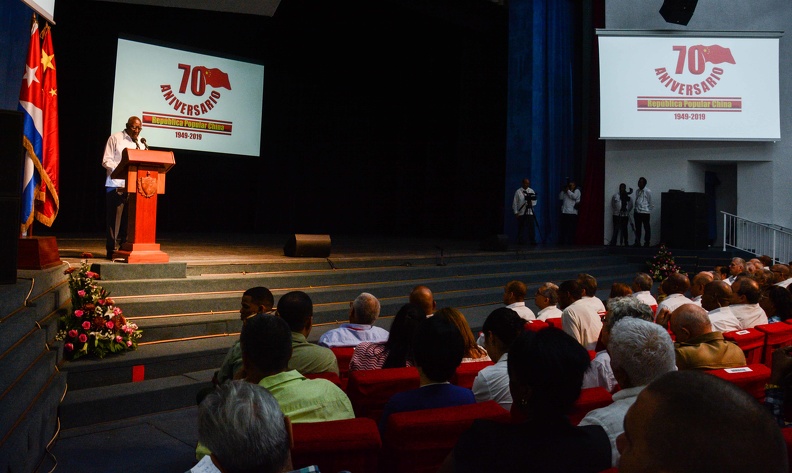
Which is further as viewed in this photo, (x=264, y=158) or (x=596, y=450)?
(x=264, y=158)

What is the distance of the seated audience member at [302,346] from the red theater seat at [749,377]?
58.8 inches

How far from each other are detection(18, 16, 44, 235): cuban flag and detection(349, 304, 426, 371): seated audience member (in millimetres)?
→ 3580

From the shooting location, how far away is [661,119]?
1248cm

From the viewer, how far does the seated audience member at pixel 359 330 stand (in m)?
3.45

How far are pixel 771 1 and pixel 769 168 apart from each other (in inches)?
132

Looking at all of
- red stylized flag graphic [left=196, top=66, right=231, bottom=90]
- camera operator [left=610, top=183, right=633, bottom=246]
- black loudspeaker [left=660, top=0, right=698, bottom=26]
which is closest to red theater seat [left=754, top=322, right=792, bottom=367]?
red stylized flag graphic [left=196, top=66, right=231, bottom=90]

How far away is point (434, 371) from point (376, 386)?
1.01 feet

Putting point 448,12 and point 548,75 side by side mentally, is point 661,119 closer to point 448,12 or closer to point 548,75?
Answer: point 548,75

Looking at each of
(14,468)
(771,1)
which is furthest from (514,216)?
(14,468)

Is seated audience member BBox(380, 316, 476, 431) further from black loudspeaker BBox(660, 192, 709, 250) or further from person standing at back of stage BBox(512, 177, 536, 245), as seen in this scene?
black loudspeaker BBox(660, 192, 709, 250)

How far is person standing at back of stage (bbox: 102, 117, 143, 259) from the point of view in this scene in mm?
5770

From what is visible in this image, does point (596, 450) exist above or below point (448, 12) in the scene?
below

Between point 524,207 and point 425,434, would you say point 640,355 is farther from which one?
point 524,207

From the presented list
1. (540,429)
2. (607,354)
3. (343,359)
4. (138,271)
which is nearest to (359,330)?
(343,359)
